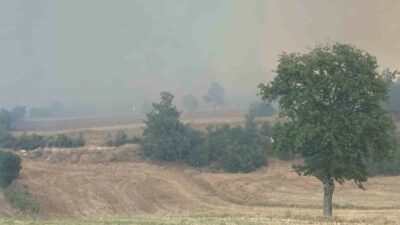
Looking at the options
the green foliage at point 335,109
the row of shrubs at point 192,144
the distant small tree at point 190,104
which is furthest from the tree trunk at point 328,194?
the distant small tree at point 190,104

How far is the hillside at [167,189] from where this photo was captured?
145ft

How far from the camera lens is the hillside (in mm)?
44156

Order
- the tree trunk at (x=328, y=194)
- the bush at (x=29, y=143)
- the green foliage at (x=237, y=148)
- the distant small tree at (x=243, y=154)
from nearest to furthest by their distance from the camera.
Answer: the tree trunk at (x=328, y=194), the distant small tree at (x=243, y=154), the green foliage at (x=237, y=148), the bush at (x=29, y=143)

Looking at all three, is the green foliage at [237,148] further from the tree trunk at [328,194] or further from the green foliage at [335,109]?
the green foliage at [335,109]

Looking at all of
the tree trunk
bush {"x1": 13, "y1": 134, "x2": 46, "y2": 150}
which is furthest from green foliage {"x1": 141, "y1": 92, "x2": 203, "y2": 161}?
the tree trunk

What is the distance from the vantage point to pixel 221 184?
2318 inches

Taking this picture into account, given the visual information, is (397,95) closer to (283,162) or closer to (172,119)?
(283,162)

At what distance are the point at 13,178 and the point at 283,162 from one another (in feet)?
115

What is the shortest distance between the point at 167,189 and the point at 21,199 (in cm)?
1679

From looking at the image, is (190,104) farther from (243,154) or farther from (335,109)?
(335,109)

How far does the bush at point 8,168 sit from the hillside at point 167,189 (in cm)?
149

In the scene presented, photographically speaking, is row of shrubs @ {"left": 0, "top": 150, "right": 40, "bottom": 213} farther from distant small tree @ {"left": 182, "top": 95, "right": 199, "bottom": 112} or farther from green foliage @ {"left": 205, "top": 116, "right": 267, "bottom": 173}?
distant small tree @ {"left": 182, "top": 95, "right": 199, "bottom": 112}

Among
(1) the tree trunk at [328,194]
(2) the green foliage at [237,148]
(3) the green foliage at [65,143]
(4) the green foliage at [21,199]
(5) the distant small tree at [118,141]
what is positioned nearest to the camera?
(1) the tree trunk at [328,194]

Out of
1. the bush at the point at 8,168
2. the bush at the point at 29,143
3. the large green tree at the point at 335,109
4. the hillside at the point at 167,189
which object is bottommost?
the hillside at the point at 167,189
